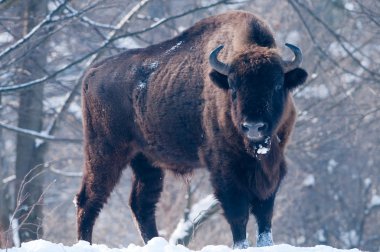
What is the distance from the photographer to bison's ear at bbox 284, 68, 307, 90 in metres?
8.98

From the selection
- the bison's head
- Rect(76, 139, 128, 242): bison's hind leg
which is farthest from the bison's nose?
Rect(76, 139, 128, 242): bison's hind leg

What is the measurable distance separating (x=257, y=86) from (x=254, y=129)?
50 centimetres

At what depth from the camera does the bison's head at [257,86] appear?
8.27 metres

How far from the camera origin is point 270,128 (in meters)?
8.48

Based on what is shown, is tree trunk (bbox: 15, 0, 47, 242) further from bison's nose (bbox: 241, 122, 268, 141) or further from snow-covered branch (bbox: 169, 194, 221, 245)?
bison's nose (bbox: 241, 122, 268, 141)

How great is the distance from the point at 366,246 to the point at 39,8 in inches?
654

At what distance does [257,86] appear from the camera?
8.46 meters

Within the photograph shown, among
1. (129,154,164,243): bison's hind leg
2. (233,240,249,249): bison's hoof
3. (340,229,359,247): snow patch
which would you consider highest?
(233,240,249,249): bison's hoof

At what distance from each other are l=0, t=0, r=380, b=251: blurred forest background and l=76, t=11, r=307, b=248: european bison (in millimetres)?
609

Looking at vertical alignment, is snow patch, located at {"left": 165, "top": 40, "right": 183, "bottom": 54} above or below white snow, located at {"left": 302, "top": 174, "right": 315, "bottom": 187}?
above

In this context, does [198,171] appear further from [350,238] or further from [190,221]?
[350,238]

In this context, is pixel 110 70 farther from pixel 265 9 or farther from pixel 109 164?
pixel 265 9

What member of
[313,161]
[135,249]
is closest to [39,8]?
[135,249]

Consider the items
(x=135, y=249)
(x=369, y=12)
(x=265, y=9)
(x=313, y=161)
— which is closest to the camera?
(x=135, y=249)
